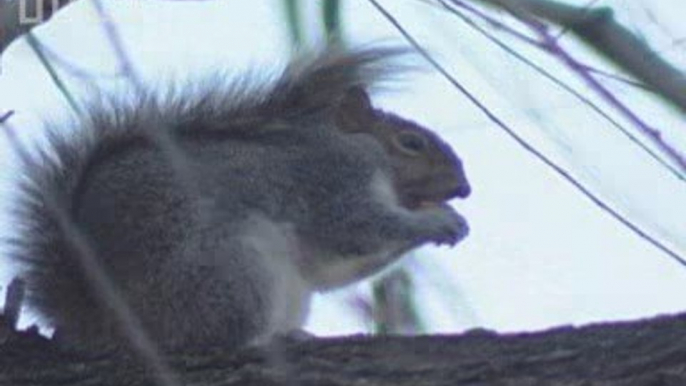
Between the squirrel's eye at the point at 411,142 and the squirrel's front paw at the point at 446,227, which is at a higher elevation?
the squirrel's eye at the point at 411,142

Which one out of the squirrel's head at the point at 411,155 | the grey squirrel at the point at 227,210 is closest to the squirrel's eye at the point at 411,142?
the squirrel's head at the point at 411,155

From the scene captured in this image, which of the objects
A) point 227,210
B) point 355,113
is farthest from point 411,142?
point 227,210

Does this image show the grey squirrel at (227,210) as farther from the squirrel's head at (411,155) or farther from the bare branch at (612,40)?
the bare branch at (612,40)

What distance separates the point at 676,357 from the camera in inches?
88.4

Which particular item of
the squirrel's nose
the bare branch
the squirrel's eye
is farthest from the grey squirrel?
the bare branch

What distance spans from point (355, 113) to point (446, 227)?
0.59 metres

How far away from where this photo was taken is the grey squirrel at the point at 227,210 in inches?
127

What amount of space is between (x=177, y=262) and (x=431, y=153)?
1.14 metres

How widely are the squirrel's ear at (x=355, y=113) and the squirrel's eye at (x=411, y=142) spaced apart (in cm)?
8

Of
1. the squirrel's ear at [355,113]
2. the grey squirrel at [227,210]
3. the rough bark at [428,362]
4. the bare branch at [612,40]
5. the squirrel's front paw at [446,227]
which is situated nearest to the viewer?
the bare branch at [612,40]

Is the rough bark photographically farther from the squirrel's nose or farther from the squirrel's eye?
the squirrel's eye

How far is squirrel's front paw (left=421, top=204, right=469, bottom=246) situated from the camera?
3.77 metres

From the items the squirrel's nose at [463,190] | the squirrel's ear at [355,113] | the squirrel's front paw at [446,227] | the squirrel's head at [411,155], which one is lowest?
the squirrel's front paw at [446,227]

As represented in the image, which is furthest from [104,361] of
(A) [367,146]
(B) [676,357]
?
(A) [367,146]
